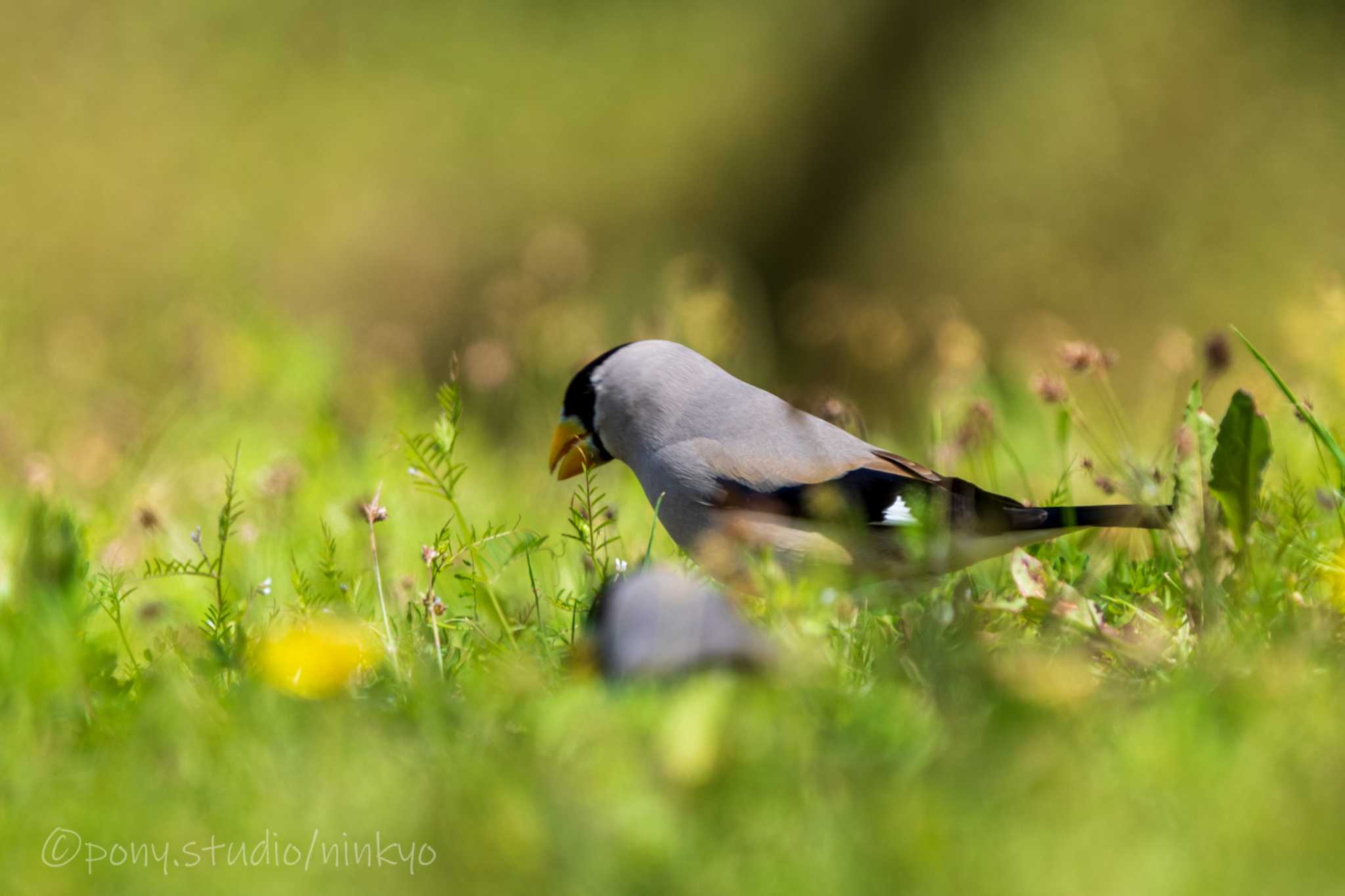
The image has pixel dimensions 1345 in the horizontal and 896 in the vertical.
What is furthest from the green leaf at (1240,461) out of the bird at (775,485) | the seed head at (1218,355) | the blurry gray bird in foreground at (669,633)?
the blurry gray bird in foreground at (669,633)

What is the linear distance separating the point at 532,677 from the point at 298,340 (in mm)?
3729

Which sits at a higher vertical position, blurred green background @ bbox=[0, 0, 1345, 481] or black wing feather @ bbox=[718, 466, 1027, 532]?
blurred green background @ bbox=[0, 0, 1345, 481]

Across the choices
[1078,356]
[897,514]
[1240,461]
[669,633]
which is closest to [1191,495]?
[1240,461]

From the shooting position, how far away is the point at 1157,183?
6.31 m

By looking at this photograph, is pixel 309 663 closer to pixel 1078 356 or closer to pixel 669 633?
pixel 669 633

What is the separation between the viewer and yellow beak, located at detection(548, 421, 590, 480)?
3676 millimetres

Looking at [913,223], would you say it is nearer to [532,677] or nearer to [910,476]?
[910,476]

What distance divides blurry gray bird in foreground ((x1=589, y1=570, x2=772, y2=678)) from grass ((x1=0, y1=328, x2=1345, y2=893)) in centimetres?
4

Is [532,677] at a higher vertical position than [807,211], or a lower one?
lower

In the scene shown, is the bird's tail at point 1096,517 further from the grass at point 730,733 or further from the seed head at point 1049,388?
the seed head at point 1049,388

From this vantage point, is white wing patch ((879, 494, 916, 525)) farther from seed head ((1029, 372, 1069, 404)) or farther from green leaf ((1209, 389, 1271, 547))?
green leaf ((1209, 389, 1271, 547))

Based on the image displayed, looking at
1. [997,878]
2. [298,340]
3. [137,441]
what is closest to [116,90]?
[298,340]

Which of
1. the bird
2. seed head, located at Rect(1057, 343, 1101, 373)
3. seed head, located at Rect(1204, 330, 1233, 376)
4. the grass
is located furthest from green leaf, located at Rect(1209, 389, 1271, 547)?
seed head, located at Rect(1204, 330, 1233, 376)

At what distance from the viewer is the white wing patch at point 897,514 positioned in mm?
3117
